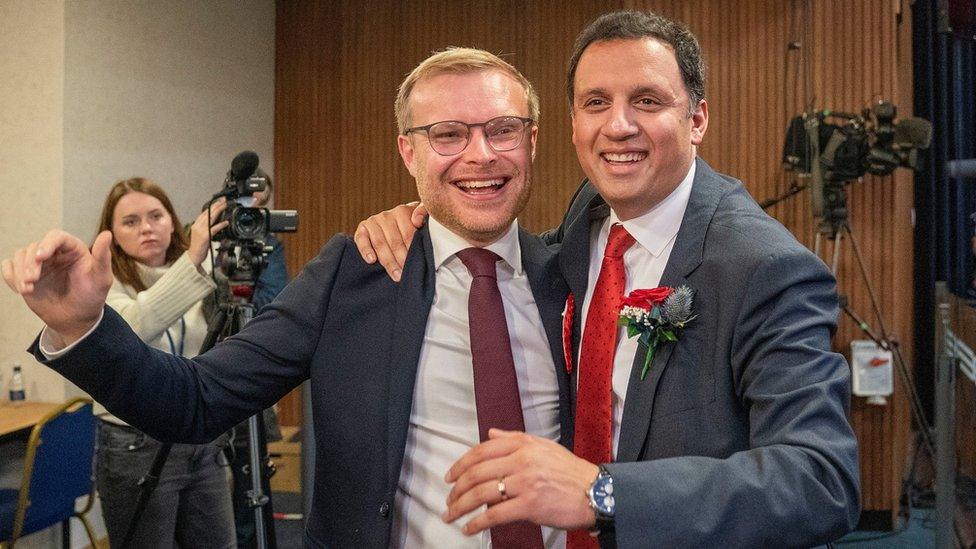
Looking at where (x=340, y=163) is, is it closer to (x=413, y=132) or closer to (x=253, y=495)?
(x=253, y=495)

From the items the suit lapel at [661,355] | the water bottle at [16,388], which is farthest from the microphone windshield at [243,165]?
the water bottle at [16,388]

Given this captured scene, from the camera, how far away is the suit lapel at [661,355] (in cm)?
142

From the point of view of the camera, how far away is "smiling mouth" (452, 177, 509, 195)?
1.75 metres

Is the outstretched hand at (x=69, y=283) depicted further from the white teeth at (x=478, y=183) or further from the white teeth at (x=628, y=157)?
the white teeth at (x=628, y=157)

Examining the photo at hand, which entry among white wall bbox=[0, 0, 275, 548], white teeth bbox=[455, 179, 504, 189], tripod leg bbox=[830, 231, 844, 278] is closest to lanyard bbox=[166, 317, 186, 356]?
white wall bbox=[0, 0, 275, 548]

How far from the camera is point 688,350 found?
1413mm

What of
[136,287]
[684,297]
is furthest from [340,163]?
[684,297]

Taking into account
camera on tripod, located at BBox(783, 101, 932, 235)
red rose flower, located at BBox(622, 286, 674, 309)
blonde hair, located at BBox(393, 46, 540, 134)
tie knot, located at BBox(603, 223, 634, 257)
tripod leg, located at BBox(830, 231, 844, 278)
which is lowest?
red rose flower, located at BBox(622, 286, 674, 309)

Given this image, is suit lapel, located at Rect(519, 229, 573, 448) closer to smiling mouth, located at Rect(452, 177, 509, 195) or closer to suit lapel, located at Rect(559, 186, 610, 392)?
suit lapel, located at Rect(559, 186, 610, 392)

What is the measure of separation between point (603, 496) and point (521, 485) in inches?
4.4

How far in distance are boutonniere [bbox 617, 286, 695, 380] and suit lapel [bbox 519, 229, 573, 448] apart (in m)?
0.26

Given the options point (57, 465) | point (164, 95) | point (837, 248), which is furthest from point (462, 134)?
point (164, 95)

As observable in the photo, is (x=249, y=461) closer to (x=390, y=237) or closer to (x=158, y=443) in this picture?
(x=158, y=443)

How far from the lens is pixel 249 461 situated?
270 centimetres
